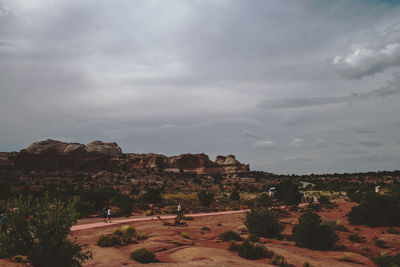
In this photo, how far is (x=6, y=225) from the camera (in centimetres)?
976

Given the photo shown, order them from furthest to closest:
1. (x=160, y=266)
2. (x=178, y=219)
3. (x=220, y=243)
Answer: (x=178, y=219), (x=220, y=243), (x=160, y=266)

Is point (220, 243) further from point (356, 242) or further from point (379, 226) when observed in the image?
point (379, 226)

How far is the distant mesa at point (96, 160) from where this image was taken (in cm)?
9275

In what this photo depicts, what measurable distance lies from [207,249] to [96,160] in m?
95.1

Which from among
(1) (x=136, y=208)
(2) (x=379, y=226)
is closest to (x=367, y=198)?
(2) (x=379, y=226)

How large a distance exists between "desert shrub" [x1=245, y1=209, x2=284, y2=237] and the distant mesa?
8423 cm

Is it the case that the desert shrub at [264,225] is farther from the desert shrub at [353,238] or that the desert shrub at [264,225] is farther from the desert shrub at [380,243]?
the desert shrub at [380,243]

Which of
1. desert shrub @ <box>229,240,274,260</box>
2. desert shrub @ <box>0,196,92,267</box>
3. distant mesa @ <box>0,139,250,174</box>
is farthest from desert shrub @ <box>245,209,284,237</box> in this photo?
distant mesa @ <box>0,139,250,174</box>

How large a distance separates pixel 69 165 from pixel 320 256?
9905 centimetres

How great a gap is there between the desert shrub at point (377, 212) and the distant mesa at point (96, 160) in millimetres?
84544

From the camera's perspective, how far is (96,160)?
10119 cm

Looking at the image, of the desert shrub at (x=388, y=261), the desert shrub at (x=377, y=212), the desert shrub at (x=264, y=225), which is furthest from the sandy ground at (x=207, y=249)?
the desert shrub at (x=264, y=225)

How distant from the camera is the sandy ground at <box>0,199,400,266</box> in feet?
42.3

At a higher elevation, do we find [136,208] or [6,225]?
[6,225]
